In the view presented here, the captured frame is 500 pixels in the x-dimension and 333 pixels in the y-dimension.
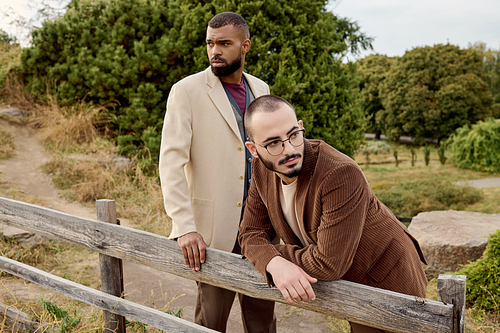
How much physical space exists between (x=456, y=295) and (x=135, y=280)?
3833 millimetres

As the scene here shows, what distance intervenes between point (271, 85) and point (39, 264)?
4.11 m

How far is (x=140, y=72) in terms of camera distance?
7441 millimetres

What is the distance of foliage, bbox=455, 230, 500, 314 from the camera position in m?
3.51

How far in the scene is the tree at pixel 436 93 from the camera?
80.2 ft

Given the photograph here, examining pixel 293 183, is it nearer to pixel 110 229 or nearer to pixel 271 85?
pixel 110 229

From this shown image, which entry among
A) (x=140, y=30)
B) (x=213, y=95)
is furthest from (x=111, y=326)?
(x=140, y=30)

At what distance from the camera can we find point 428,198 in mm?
8516

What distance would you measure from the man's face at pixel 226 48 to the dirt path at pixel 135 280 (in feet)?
5.86

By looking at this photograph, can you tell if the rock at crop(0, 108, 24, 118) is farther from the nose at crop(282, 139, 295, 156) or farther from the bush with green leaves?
the nose at crop(282, 139, 295, 156)

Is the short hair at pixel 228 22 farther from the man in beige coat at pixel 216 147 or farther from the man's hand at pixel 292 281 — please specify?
the man's hand at pixel 292 281

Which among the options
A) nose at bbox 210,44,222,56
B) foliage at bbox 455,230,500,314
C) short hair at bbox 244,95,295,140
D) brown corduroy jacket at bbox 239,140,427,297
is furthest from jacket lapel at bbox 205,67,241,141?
foliage at bbox 455,230,500,314

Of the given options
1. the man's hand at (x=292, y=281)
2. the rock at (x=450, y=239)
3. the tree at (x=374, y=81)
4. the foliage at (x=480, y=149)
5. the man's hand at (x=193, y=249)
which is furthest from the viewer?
the tree at (x=374, y=81)

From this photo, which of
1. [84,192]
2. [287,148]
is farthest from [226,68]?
[84,192]

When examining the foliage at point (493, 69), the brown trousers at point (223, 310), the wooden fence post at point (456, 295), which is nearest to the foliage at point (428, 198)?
the brown trousers at point (223, 310)
